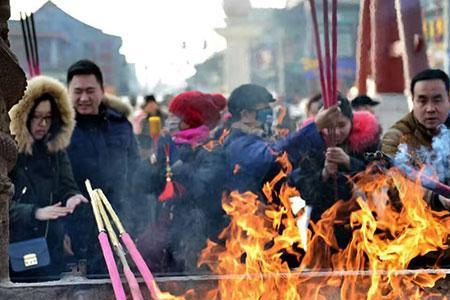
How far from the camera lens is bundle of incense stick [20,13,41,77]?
4273 mm

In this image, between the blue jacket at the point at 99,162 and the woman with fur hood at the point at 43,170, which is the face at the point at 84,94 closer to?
the blue jacket at the point at 99,162

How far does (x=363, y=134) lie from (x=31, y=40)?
2408mm

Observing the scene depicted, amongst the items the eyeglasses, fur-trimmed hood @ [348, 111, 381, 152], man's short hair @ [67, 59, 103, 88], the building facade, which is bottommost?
fur-trimmed hood @ [348, 111, 381, 152]

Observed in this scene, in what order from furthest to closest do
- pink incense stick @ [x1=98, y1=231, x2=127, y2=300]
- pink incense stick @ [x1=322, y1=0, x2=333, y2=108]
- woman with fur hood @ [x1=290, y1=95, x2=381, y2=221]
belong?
woman with fur hood @ [x1=290, y1=95, x2=381, y2=221], pink incense stick @ [x1=322, y1=0, x2=333, y2=108], pink incense stick @ [x1=98, y1=231, x2=127, y2=300]

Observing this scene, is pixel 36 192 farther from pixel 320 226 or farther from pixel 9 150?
pixel 320 226

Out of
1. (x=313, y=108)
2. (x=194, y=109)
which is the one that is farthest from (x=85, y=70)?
(x=313, y=108)

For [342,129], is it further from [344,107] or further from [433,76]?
[433,76]

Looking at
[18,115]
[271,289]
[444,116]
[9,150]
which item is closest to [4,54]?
[9,150]

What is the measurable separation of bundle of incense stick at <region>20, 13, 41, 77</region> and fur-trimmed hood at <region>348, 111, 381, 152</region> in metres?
2.32

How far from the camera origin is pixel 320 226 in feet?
13.7

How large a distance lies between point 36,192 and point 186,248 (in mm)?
1112

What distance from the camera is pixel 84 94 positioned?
194 inches

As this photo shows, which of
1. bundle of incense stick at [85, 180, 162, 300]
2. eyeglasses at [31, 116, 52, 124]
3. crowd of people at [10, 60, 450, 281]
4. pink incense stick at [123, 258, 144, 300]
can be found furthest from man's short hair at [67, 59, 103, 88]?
pink incense stick at [123, 258, 144, 300]

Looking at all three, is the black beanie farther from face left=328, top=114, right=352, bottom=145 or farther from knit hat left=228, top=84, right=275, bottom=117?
knit hat left=228, top=84, right=275, bottom=117
